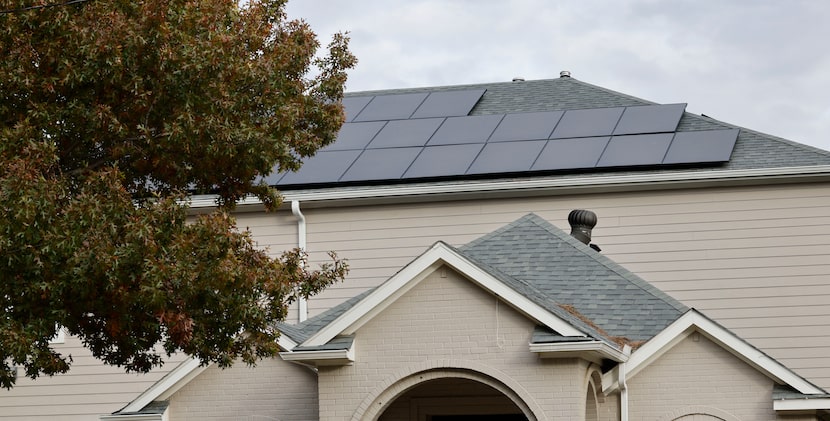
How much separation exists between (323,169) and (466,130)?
285 cm

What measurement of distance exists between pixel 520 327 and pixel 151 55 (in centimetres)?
550

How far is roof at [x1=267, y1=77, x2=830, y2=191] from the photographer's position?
21984 millimetres

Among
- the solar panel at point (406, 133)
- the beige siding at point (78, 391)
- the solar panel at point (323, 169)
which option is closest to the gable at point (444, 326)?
the solar panel at point (323, 169)

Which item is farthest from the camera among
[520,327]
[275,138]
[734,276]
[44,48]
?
[734,276]

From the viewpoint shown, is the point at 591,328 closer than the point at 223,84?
No

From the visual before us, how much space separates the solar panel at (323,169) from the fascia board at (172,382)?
5.88 meters

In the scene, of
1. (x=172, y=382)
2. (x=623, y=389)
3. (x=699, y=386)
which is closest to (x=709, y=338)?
(x=699, y=386)

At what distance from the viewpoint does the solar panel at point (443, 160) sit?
2309 centimetres

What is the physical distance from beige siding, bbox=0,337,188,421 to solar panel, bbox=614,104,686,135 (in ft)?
29.1

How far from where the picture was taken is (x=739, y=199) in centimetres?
2178

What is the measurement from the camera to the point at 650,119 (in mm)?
24094

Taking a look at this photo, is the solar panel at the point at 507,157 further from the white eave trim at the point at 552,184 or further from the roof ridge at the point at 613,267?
the roof ridge at the point at 613,267

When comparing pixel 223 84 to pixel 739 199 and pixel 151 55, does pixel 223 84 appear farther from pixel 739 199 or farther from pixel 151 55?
pixel 739 199

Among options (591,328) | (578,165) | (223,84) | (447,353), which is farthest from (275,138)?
Answer: (578,165)
